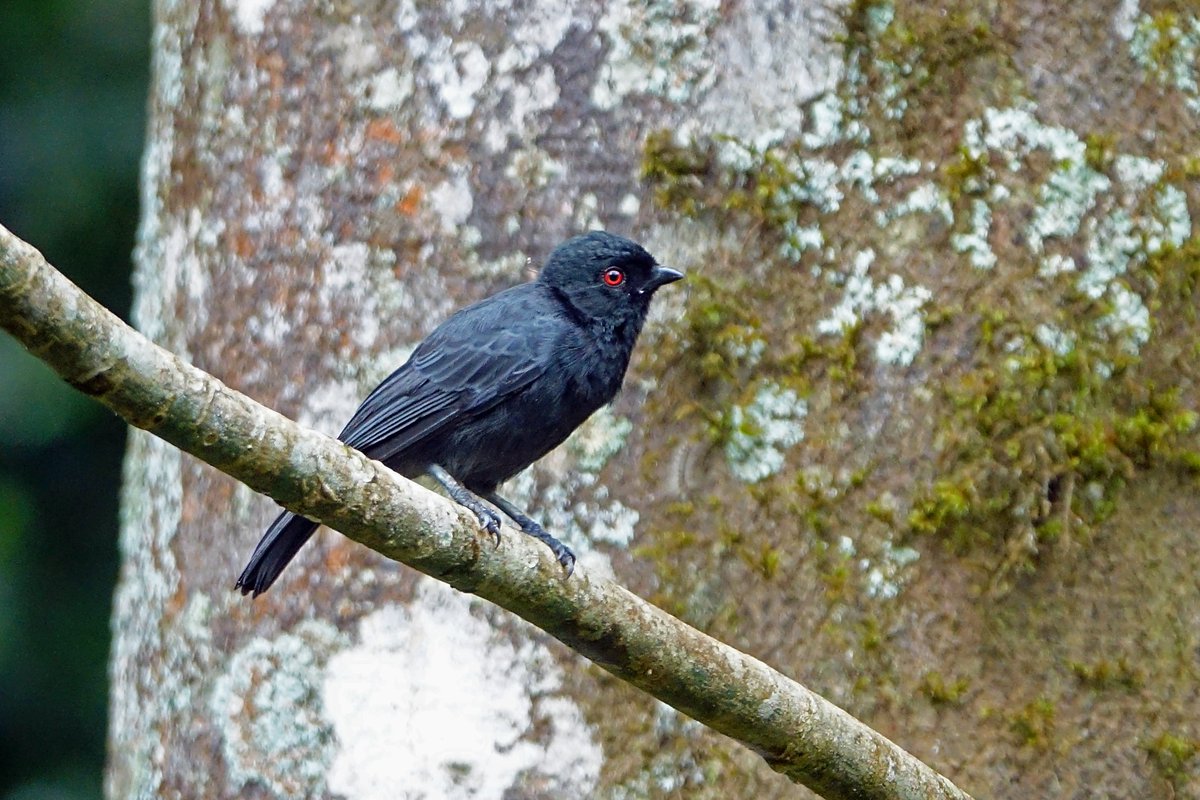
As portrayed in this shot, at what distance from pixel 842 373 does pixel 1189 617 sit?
1.06 meters

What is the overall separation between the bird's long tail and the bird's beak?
3.56ft

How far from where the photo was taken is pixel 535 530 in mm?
3604

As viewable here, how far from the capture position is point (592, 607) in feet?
9.08

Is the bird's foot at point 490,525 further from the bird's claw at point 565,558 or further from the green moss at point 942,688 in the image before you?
the green moss at point 942,688

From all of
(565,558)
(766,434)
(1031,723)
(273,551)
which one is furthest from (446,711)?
(1031,723)

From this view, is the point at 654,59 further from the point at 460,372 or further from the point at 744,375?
the point at 460,372

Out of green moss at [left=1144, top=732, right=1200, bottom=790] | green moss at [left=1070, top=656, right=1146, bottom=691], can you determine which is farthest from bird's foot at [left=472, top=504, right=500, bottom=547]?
green moss at [left=1144, top=732, right=1200, bottom=790]

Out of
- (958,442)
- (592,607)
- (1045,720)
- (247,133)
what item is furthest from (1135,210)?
(247,133)

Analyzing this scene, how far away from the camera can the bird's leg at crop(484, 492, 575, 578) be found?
3.02m

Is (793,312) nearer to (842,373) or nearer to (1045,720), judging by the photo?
(842,373)

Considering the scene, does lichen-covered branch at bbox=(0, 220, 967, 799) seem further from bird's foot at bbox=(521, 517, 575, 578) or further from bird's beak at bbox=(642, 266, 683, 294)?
bird's beak at bbox=(642, 266, 683, 294)

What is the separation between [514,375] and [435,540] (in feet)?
4.91

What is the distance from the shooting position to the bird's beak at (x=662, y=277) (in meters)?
3.78

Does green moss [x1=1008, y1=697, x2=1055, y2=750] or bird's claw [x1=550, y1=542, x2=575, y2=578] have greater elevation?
bird's claw [x1=550, y1=542, x2=575, y2=578]
